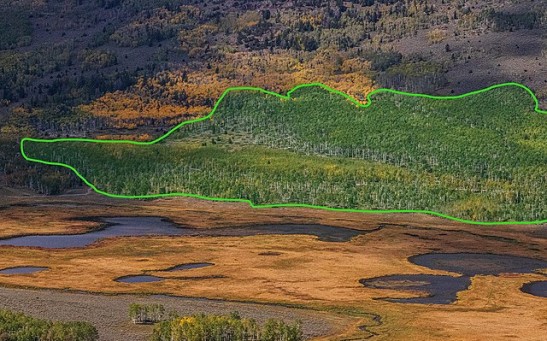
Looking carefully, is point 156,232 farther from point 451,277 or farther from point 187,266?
point 451,277

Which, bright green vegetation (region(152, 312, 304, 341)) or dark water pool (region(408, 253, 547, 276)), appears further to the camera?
dark water pool (region(408, 253, 547, 276))

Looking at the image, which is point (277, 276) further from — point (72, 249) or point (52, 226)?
point (52, 226)

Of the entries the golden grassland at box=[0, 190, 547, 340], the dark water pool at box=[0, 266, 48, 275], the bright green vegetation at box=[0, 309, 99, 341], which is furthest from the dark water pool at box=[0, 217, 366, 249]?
the bright green vegetation at box=[0, 309, 99, 341]

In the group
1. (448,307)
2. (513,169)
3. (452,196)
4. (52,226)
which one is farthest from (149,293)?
(513,169)

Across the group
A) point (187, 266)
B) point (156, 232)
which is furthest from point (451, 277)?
point (156, 232)

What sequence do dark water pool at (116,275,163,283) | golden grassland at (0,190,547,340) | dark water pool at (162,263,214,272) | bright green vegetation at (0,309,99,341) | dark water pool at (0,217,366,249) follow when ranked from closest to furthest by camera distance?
bright green vegetation at (0,309,99,341)
golden grassland at (0,190,547,340)
dark water pool at (116,275,163,283)
dark water pool at (162,263,214,272)
dark water pool at (0,217,366,249)

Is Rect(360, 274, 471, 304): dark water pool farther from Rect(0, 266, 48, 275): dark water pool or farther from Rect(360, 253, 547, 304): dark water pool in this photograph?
Rect(0, 266, 48, 275): dark water pool
